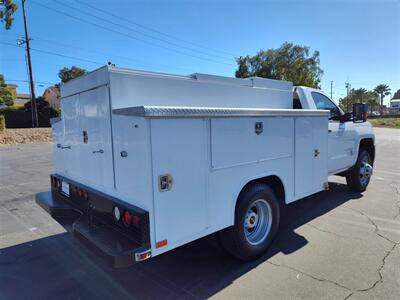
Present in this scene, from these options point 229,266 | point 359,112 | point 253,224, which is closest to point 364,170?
point 359,112

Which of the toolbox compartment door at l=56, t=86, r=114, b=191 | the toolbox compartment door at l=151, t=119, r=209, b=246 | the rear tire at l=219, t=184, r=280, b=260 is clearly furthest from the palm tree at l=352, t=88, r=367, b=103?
the toolbox compartment door at l=151, t=119, r=209, b=246

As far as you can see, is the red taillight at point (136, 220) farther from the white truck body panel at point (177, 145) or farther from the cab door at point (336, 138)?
the cab door at point (336, 138)

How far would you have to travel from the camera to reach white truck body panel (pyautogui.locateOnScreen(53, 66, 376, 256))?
2439mm

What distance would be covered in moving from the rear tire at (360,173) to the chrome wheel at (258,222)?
3.35 m

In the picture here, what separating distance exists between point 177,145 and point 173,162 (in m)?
0.15

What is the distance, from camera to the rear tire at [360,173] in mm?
6156

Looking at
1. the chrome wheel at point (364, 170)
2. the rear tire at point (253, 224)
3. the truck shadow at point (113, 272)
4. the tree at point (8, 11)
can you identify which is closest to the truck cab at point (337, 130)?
the chrome wheel at point (364, 170)

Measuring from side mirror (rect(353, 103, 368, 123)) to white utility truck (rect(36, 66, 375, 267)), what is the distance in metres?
1.32

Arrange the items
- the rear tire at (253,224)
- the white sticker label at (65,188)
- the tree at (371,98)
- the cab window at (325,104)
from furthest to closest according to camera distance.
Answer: the tree at (371,98), the cab window at (325,104), the white sticker label at (65,188), the rear tire at (253,224)

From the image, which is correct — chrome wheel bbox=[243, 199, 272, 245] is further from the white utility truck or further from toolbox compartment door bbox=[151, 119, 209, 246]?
toolbox compartment door bbox=[151, 119, 209, 246]

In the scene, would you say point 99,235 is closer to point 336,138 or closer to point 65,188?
point 65,188

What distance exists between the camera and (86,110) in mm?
3285

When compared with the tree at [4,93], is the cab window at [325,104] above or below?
below

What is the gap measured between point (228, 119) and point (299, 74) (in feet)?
110
